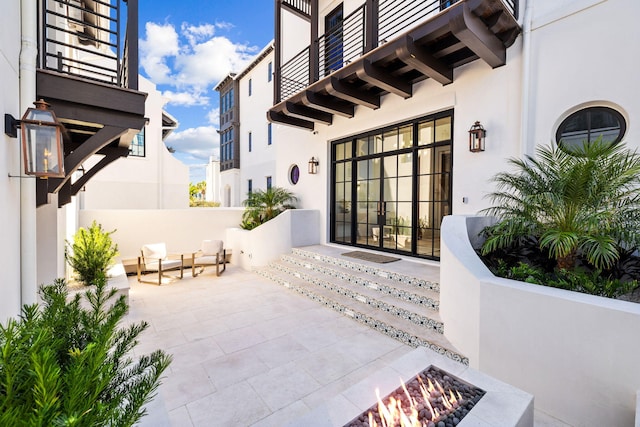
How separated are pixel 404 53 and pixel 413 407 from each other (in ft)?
14.6

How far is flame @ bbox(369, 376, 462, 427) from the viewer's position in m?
1.73

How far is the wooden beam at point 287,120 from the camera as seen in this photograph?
7.42 m

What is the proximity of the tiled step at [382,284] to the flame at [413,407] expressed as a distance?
2011mm

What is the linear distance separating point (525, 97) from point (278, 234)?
548 cm

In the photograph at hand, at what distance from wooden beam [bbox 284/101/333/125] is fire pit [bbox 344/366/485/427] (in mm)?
6093

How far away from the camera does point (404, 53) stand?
14.3 feet

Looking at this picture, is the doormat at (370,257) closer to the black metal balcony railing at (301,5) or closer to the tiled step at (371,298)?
the tiled step at (371,298)

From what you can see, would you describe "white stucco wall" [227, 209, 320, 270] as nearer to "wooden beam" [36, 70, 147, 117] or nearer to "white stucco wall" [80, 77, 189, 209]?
"wooden beam" [36, 70, 147, 117]

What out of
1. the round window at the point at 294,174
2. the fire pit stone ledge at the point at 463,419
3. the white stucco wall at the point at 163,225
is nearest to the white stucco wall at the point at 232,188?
the white stucco wall at the point at 163,225

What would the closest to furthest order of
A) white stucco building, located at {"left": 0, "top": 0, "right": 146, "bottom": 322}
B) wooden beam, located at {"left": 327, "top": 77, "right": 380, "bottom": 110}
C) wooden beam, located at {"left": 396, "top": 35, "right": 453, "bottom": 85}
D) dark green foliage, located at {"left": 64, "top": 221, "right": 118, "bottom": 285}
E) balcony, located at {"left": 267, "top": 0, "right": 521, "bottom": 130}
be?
white stucco building, located at {"left": 0, "top": 0, "right": 146, "bottom": 322}, balcony, located at {"left": 267, "top": 0, "right": 521, "bottom": 130}, wooden beam, located at {"left": 396, "top": 35, "right": 453, "bottom": 85}, dark green foliage, located at {"left": 64, "top": 221, "right": 118, "bottom": 285}, wooden beam, located at {"left": 327, "top": 77, "right": 380, "bottom": 110}

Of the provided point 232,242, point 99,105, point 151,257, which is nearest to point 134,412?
point 99,105

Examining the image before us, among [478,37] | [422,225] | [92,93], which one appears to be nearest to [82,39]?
[92,93]

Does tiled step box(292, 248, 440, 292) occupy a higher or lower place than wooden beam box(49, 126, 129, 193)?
lower

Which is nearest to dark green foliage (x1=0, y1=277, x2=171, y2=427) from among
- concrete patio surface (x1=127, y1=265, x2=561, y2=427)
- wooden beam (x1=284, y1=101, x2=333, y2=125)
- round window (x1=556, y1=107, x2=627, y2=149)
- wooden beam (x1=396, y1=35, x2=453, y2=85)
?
concrete patio surface (x1=127, y1=265, x2=561, y2=427)
